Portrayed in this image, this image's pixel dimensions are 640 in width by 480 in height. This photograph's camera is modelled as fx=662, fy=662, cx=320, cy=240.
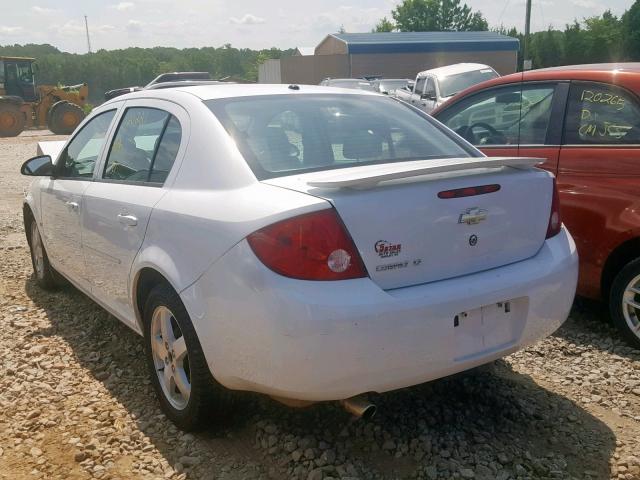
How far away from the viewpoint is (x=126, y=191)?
343 centimetres

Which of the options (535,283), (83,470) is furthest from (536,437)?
(83,470)

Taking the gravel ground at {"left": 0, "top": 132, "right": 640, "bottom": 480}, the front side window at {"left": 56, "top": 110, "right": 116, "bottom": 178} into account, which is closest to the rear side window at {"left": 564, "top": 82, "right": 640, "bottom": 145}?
the gravel ground at {"left": 0, "top": 132, "right": 640, "bottom": 480}

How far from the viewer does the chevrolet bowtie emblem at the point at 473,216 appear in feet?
8.79

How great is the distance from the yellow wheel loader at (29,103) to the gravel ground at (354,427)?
24.0 metres

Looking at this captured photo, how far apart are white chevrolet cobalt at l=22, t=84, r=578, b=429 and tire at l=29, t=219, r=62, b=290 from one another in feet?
5.63

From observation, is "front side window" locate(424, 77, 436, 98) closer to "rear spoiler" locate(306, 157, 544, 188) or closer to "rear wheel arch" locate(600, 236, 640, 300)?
"rear wheel arch" locate(600, 236, 640, 300)

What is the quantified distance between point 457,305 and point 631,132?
2.14 m

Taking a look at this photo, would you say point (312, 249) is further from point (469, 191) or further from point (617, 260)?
point (617, 260)

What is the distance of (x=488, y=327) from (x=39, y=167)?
3.22 metres

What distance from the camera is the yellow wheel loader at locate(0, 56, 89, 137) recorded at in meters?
25.6

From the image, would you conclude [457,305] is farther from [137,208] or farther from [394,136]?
[137,208]

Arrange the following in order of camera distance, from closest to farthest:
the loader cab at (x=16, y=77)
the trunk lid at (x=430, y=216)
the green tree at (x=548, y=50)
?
1. the trunk lid at (x=430, y=216)
2. the loader cab at (x=16, y=77)
3. the green tree at (x=548, y=50)

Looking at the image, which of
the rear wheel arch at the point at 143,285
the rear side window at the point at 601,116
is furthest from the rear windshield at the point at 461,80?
the rear wheel arch at the point at 143,285

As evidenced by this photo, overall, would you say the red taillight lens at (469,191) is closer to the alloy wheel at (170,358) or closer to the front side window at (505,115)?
the alloy wheel at (170,358)
